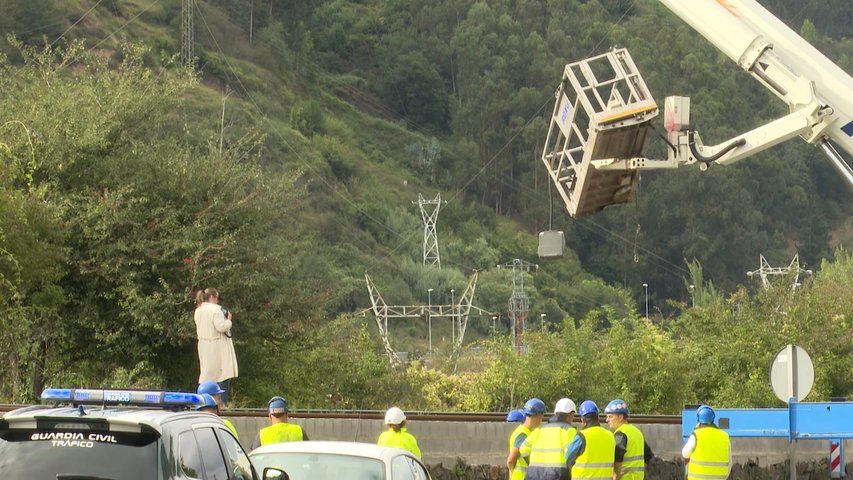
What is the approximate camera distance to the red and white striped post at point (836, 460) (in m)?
17.9

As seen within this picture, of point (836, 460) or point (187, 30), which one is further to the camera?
point (187, 30)

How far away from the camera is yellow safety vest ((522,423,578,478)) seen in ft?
40.2

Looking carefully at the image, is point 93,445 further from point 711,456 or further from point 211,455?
point 711,456

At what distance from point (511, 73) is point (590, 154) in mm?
113709

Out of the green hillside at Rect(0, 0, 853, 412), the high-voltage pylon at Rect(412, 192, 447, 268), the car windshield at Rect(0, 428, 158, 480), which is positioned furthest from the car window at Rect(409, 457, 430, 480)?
the high-voltage pylon at Rect(412, 192, 447, 268)

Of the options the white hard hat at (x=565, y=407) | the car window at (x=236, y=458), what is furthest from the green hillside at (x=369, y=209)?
the car window at (x=236, y=458)

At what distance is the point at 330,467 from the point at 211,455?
212 centimetres

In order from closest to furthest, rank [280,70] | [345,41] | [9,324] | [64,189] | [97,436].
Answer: [97,436], [9,324], [64,189], [280,70], [345,41]

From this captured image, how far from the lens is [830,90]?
18781 millimetres

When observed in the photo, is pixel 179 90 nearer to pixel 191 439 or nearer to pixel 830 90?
pixel 830 90

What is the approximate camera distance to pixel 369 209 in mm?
106875

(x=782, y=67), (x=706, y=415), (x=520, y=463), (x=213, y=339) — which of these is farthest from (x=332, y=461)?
(x=782, y=67)

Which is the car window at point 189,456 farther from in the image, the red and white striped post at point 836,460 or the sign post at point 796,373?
the red and white striped post at point 836,460

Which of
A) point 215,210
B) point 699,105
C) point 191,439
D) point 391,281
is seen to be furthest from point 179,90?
point 699,105
